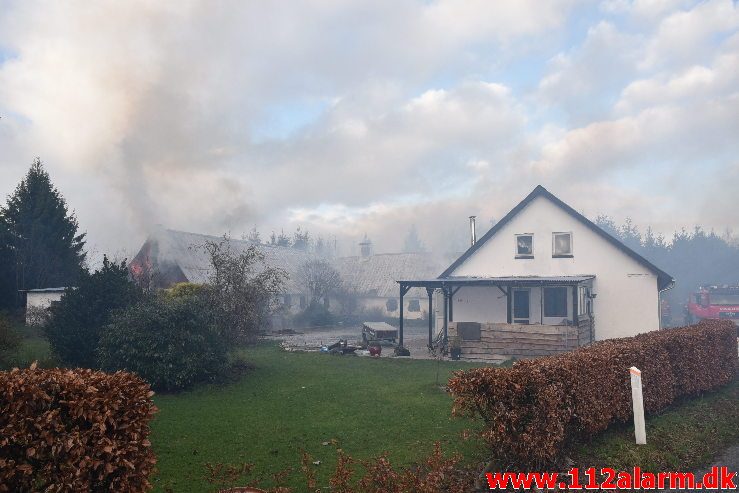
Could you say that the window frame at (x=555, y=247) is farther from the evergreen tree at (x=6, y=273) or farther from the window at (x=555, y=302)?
the evergreen tree at (x=6, y=273)

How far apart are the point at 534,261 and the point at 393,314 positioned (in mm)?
23523

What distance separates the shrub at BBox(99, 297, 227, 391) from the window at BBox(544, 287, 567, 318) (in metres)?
14.9

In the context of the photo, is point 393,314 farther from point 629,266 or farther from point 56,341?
point 56,341

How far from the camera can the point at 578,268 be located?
76.0 feet

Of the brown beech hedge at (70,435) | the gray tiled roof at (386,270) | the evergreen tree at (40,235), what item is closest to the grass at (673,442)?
the brown beech hedge at (70,435)

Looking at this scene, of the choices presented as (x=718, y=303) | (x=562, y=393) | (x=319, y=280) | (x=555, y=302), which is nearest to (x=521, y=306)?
(x=555, y=302)

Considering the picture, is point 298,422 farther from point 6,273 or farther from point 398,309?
point 398,309

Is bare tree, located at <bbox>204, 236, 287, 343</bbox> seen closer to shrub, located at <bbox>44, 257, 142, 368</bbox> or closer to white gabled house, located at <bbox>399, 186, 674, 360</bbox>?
shrub, located at <bbox>44, 257, 142, 368</bbox>

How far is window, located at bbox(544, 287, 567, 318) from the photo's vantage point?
2330 centimetres

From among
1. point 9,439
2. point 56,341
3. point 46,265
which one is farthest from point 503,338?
point 46,265

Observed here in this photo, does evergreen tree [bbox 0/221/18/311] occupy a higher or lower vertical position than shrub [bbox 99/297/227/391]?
higher

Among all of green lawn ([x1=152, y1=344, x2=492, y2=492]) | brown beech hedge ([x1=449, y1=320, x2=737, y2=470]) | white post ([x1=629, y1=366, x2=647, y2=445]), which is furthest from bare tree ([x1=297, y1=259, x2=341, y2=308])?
white post ([x1=629, y1=366, x2=647, y2=445])

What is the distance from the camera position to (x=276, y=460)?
7.68 metres

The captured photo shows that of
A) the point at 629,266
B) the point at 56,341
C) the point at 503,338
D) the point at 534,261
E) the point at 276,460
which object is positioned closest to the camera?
the point at 276,460
